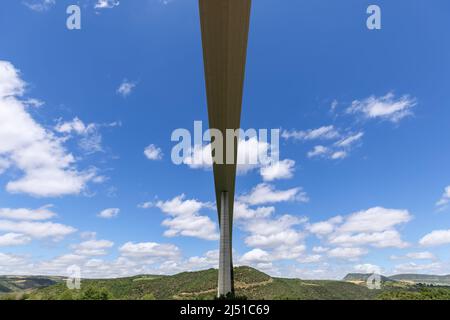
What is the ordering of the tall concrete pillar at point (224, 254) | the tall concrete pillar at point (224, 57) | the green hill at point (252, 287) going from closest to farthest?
1. the tall concrete pillar at point (224, 57)
2. the tall concrete pillar at point (224, 254)
3. the green hill at point (252, 287)

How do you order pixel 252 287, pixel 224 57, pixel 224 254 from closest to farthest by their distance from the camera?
pixel 224 57
pixel 224 254
pixel 252 287

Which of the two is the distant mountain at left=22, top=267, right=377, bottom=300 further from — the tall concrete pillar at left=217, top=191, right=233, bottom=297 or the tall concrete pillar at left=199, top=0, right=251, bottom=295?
the tall concrete pillar at left=199, top=0, right=251, bottom=295

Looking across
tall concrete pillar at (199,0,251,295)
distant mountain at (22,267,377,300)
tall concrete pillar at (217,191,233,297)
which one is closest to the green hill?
distant mountain at (22,267,377,300)

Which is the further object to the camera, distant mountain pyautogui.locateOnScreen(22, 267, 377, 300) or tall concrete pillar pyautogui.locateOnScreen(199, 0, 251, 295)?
distant mountain pyautogui.locateOnScreen(22, 267, 377, 300)

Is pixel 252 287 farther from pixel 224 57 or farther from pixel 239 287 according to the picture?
pixel 224 57

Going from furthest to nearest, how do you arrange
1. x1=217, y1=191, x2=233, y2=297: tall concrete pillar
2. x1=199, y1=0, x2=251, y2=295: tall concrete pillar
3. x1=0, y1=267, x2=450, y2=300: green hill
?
x1=0, y1=267, x2=450, y2=300: green hill, x1=217, y1=191, x2=233, y2=297: tall concrete pillar, x1=199, y1=0, x2=251, y2=295: tall concrete pillar

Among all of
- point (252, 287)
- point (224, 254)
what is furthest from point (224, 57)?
point (252, 287)

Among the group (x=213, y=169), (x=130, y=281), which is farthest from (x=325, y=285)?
(x=213, y=169)

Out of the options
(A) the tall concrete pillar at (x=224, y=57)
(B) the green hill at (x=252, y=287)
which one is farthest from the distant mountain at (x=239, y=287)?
(A) the tall concrete pillar at (x=224, y=57)

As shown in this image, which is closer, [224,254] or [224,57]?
[224,57]

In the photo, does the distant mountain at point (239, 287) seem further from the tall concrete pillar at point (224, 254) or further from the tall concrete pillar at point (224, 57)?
the tall concrete pillar at point (224, 57)
